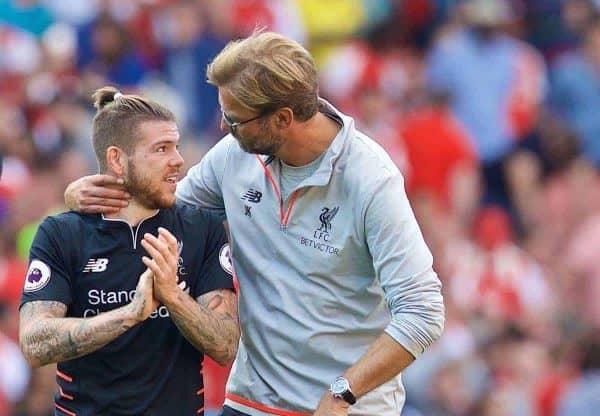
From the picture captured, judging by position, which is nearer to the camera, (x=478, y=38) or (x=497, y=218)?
(x=497, y=218)

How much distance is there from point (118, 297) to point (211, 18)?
25.4ft

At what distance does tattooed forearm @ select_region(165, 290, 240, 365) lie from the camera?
514cm

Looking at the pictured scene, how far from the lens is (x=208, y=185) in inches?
229

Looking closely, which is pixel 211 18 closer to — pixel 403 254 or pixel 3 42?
pixel 3 42

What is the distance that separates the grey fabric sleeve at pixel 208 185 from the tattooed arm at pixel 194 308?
1.73ft

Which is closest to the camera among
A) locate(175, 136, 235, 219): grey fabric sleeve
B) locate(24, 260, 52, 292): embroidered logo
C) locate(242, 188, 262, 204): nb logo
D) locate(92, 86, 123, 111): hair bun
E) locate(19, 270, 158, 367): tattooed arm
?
locate(19, 270, 158, 367): tattooed arm

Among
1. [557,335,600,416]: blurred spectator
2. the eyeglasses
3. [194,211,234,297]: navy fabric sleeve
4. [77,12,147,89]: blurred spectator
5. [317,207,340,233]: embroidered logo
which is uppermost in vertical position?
the eyeglasses

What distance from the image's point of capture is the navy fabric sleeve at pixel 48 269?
5199 mm

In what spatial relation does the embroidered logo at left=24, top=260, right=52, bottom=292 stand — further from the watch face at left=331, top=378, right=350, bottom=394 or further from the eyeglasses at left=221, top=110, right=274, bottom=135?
the watch face at left=331, top=378, right=350, bottom=394

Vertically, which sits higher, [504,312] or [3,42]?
[3,42]

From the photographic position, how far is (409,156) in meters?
12.2

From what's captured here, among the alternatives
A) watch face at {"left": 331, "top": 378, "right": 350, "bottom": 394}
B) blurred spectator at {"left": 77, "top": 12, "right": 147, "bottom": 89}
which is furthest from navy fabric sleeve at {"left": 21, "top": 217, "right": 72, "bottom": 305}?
blurred spectator at {"left": 77, "top": 12, "right": 147, "bottom": 89}

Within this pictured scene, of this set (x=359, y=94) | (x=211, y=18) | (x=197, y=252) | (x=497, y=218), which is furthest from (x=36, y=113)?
(x=197, y=252)

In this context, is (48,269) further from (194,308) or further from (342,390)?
(342,390)
